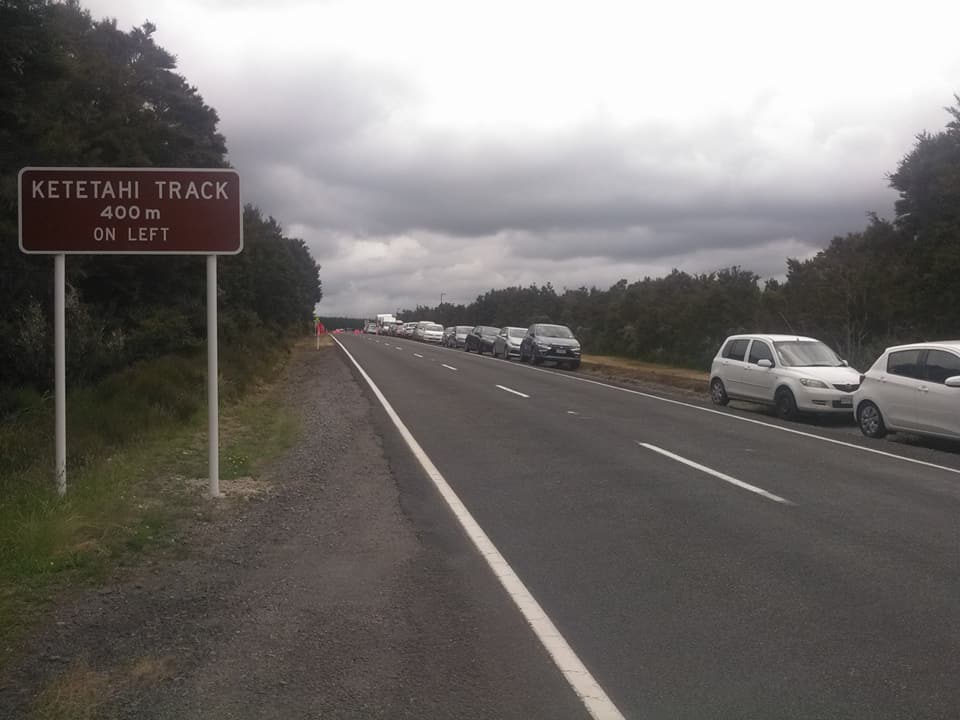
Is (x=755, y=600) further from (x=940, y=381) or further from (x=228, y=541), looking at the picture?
(x=940, y=381)

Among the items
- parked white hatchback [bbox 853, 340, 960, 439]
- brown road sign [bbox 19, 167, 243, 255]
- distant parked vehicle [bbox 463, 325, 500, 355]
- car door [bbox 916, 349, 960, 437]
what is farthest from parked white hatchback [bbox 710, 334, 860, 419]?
distant parked vehicle [bbox 463, 325, 500, 355]

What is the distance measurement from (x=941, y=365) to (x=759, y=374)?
4.92m

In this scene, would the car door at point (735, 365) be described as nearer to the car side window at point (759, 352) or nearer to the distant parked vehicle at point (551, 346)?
the car side window at point (759, 352)

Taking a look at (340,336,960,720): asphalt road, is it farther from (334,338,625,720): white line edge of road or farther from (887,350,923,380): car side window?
(887,350,923,380): car side window

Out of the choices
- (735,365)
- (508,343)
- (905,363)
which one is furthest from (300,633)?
(508,343)

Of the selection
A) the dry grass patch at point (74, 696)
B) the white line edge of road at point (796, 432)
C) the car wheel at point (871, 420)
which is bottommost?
the dry grass patch at point (74, 696)

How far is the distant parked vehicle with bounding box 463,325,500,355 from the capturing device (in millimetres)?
47094

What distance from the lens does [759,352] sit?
1861cm

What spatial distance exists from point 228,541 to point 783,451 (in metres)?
8.39

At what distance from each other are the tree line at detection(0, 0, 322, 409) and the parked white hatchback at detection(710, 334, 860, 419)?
1492 cm

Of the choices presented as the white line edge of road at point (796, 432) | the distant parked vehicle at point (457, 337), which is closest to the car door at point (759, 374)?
the white line edge of road at point (796, 432)

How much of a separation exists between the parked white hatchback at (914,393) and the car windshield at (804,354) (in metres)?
2.61

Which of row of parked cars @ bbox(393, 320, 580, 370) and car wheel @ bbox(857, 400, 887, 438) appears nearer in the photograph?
car wheel @ bbox(857, 400, 887, 438)

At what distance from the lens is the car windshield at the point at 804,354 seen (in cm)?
1773
